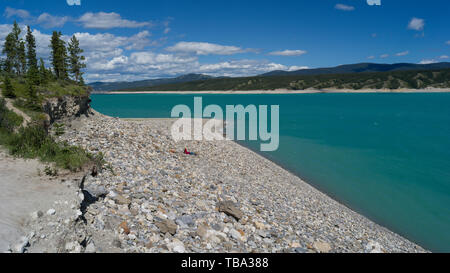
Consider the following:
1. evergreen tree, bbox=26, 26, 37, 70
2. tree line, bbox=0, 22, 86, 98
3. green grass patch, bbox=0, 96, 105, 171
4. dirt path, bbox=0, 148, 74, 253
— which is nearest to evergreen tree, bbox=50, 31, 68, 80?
tree line, bbox=0, 22, 86, 98

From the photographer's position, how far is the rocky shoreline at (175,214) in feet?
25.5

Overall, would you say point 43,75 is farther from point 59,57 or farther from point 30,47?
point 30,47

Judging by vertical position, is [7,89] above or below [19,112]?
above

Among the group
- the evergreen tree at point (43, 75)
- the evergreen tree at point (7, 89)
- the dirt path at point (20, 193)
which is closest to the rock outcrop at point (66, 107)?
the evergreen tree at point (7, 89)

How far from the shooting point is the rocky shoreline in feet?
25.5

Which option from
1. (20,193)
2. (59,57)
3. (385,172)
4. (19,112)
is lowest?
(385,172)

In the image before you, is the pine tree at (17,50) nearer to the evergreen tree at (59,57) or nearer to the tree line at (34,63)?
Result: the tree line at (34,63)

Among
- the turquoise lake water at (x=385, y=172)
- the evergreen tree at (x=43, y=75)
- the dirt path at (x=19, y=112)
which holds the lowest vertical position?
the turquoise lake water at (x=385, y=172)

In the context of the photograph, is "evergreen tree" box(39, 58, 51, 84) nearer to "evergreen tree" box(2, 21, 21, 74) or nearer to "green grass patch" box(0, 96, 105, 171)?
"green grass patch" box(0, 96, 105, 171)

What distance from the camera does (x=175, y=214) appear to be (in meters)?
10.8

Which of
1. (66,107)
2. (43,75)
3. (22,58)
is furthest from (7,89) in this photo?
(22,58)
